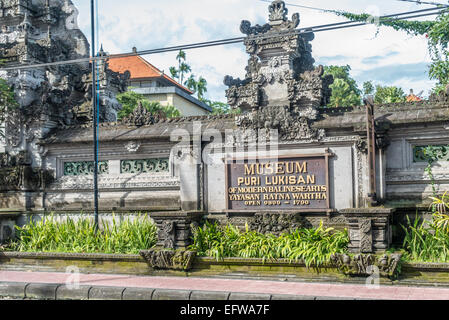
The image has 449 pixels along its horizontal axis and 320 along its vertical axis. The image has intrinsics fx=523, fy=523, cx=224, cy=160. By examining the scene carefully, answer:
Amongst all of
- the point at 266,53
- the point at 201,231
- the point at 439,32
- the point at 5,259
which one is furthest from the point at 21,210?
the point at 439,32

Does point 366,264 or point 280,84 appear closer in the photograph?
point 366,264

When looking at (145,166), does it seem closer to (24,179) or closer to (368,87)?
(24,179)

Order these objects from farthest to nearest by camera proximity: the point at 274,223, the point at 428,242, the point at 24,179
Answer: the point at 24,179, the point at 274,223, the point at 428,242

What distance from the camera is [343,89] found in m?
40.1

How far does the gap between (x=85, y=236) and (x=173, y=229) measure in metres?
2.43

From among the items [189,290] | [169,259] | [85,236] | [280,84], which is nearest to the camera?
[189,290]

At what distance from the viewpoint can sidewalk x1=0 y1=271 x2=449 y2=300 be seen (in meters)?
8.19

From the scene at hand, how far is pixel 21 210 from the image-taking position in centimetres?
1298

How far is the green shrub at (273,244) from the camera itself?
9.62 meters

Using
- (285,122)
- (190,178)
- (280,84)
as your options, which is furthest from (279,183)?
(280,84)

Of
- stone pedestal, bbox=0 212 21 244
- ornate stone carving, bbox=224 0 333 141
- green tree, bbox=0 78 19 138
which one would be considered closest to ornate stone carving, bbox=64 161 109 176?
stone pedestal, bbox=0 212 21 244

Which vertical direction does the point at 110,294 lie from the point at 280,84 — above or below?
below

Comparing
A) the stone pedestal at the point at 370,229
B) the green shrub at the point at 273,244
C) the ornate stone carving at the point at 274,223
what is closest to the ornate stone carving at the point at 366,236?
the stone pedestal at the point at 370,229
